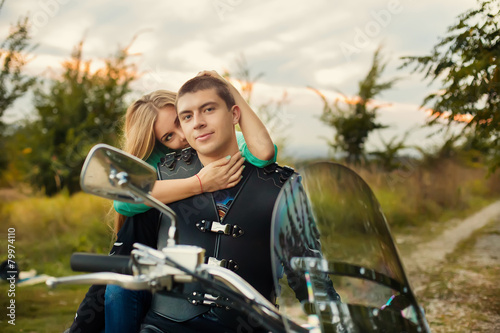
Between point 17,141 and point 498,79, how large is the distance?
8.03 m

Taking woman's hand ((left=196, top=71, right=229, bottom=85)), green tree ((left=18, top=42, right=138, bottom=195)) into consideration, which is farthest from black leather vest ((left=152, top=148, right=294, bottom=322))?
green tree ((left=18, top=42, right=138, bottom=195))

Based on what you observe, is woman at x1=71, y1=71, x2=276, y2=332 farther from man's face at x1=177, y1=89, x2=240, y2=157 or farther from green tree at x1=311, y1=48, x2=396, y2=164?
green tree at x1=311, y1=48, x2=396, y2=164

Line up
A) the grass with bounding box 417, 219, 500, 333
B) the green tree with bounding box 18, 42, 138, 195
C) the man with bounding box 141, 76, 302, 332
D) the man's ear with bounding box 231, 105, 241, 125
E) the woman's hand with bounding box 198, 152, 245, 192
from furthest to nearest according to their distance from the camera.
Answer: the green tree with bounding box 18, 42, 138, 195, the grass with bounding box 417, 219, 500, 333, the man's ear with bounding box 231, 105, 241, 125, the woman's hand with bounding box 198, 152, 245, 192, the man with bounding box 141, 76, 302, 332

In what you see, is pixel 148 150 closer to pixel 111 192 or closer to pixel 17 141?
pixel 111 192

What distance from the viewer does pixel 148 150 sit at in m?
2.27

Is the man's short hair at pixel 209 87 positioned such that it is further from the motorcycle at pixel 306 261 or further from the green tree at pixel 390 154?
the green tree at pixel 390 154

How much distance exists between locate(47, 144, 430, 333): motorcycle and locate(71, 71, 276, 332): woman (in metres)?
0.62

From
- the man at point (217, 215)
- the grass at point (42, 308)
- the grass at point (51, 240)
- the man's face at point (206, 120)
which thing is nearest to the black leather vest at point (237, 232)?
the man at point (217, 215)

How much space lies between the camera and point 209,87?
2070 mm

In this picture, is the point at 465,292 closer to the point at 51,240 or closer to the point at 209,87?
the point at 209,87

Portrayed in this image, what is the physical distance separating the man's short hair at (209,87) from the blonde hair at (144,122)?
0.21m

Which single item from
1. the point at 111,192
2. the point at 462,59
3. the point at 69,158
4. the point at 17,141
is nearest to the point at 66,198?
the point at 69,158

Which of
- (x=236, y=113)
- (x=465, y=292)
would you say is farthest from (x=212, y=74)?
(x=465, y=292)

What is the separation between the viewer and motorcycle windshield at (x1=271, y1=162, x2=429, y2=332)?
1293mm
